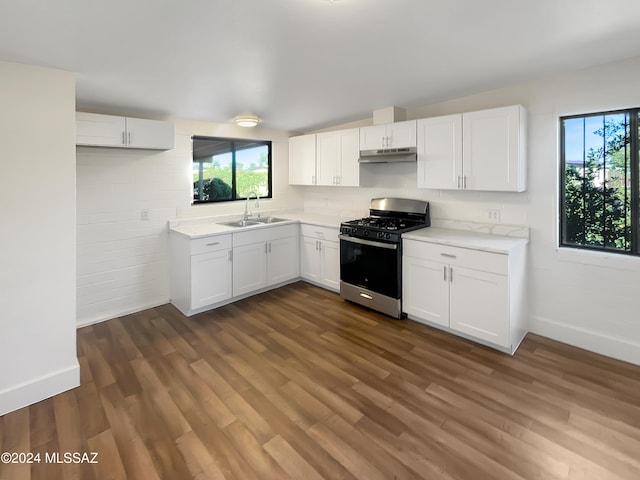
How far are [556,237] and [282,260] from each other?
122 inches

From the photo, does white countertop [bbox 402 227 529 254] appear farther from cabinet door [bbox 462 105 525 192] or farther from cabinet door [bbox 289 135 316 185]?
cabinet door [bbox 289 135 316 185]

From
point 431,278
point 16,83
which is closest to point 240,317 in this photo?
point 431,278

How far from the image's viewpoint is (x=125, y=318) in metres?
3.80

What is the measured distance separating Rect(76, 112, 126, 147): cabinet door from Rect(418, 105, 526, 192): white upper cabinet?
9.97ft

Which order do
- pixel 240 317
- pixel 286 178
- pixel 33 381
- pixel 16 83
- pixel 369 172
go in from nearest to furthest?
pixel 16 83
pixel 33 381
pixel 240 317
pixel 369 172
pixel 286 178

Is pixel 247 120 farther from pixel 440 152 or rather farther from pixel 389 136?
pixel 440 152

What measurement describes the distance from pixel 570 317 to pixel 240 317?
3204mm

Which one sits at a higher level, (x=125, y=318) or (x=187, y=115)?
(x=187, y=115)

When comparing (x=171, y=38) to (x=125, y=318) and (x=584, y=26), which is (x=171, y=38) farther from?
(x=125, y=318)

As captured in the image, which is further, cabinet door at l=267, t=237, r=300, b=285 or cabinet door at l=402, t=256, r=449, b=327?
cabinet door at l=267, t=237, r=300, b=285

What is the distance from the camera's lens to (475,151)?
3.24 meters

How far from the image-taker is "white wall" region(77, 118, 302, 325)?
359 cm

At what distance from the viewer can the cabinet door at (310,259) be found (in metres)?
4.65

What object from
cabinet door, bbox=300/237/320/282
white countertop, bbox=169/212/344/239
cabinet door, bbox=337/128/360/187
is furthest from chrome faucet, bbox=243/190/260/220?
cabinet door, bbox=337/128/360/187
